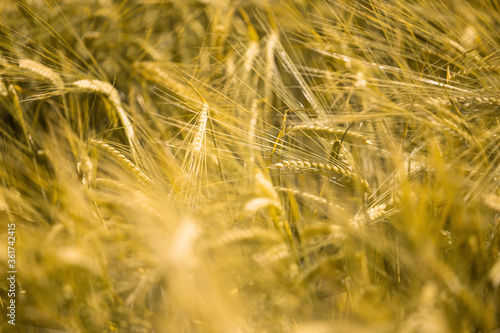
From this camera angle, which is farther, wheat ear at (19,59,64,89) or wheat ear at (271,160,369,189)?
wheat ear at (19,59,64,89)

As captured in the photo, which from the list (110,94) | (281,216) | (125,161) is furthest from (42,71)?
(281,216)

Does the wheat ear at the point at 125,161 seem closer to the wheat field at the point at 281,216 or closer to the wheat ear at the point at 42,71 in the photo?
the wheat field at the point at 281,216

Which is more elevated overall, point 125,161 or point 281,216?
point 125,161

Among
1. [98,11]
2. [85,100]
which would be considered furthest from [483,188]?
[98,11]

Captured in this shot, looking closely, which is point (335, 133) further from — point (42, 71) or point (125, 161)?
point (42, 71)

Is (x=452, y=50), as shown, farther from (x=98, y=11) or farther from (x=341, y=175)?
(x=98, y=11)

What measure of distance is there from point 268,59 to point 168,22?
41 cm

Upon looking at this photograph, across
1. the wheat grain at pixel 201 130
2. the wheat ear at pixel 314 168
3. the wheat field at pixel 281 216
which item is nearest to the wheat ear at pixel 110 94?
the wheat field at pixel 281 216

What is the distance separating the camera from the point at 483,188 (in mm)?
433

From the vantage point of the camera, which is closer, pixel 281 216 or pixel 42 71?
pixel 281 216

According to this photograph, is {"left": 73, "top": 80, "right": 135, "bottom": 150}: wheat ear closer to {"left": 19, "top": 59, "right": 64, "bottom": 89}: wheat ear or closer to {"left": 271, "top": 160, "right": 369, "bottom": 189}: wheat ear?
{"left": 19, "top": 59, "right": 64, "bottom": 89}: wheat ear

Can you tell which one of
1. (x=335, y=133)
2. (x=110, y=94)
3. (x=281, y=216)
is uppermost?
(x=110, y=94)

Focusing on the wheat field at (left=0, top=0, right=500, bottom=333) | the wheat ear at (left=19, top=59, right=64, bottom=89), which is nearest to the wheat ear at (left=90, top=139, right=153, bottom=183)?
the wheat field at (left=0, top=0, right=500, bottom=333)

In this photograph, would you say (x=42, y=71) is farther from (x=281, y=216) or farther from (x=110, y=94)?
(x=281, y=216)
